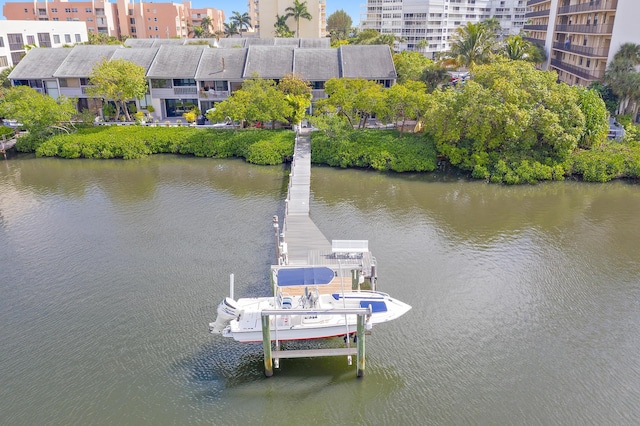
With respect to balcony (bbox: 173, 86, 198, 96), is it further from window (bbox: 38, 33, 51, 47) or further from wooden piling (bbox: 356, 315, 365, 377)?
wooden piling (bbox: 356, 315, 365, 377)

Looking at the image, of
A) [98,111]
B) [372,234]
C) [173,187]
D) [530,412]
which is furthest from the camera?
[98,111]

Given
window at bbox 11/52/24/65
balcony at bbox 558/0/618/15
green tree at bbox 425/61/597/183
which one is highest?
balcony at bbox 558/0/618/15

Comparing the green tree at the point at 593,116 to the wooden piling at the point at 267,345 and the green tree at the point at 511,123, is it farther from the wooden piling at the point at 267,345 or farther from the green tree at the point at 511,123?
the wooden piling at the point at 267,345

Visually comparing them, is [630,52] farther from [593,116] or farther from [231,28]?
[231,28]

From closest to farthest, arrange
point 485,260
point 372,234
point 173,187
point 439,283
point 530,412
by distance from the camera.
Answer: point 530,412 → point 439,283 → point 485,260 → point 372,234 → point 173,187

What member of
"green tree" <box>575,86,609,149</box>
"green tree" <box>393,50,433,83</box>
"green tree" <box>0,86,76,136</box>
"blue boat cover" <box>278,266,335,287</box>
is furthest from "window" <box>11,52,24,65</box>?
"green tree" <box>575,86,609,149</box>

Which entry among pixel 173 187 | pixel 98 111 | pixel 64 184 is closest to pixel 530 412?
pixel 173 187

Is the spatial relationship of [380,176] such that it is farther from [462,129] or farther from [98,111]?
[98,111]
